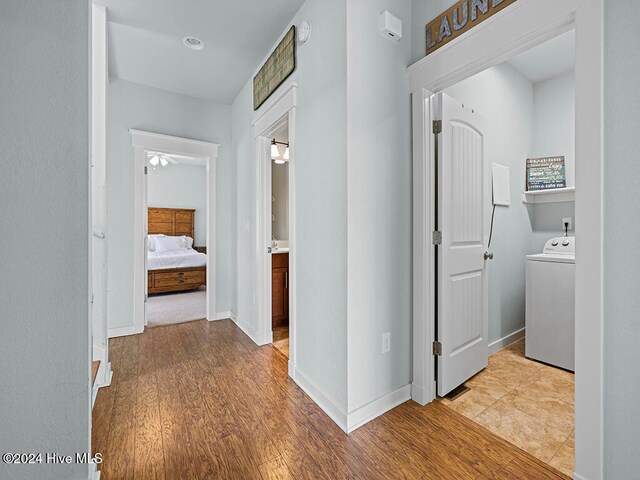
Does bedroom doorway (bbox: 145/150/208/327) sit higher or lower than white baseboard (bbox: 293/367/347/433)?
higher

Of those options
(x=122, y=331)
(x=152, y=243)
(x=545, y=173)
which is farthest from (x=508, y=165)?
(x=152, y=243)

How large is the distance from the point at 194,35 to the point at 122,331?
3050 mm

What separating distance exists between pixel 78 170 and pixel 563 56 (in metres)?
3.84

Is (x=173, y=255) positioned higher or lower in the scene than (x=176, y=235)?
lower

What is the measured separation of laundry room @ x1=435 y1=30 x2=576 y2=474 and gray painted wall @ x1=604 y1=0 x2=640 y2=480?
1.92 ft

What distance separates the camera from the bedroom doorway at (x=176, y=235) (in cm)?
509

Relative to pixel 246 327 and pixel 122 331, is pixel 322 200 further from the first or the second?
pixel 122 331

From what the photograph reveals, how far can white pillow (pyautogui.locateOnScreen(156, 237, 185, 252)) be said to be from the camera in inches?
247

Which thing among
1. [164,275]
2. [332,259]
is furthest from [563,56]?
[164,275]

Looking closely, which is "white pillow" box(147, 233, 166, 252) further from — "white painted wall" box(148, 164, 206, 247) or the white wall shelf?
the white wall shelf

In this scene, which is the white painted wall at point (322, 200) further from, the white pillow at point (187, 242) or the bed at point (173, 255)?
the white pillow at point (187, 242)

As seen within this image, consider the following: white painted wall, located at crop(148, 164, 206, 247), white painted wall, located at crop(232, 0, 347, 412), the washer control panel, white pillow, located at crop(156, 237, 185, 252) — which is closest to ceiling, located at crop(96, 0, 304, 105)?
white painted wall, located at crop(232, 0, 347, 412)

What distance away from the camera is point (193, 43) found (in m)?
2.64

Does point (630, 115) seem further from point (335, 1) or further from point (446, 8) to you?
point (335, 1)
